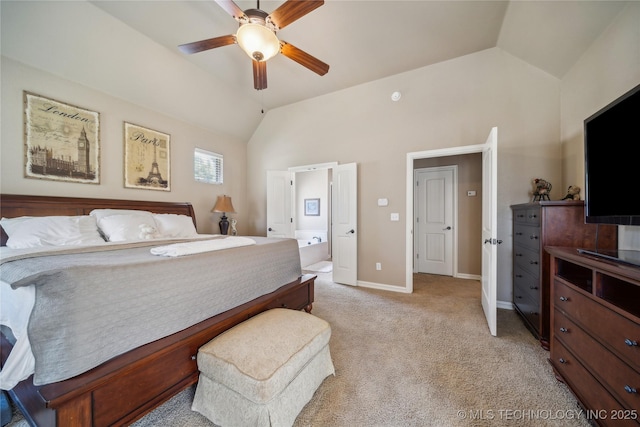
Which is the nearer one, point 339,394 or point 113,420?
point 113,420

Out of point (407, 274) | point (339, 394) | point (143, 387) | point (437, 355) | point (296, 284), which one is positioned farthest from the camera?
point (407, 274)

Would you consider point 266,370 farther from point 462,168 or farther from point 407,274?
point 462,168

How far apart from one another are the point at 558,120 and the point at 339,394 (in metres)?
3.73

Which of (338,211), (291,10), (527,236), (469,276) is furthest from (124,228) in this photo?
(469,276)

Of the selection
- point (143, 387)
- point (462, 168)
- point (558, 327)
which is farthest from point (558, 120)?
point (143, 387)

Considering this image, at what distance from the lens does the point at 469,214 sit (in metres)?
4.15

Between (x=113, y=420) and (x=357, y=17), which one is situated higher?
(x=357, y=17)

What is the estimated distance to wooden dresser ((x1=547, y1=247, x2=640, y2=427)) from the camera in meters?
1.00

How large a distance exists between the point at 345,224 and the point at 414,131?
5.89 ft

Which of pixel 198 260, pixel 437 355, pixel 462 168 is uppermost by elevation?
pixel 462 168

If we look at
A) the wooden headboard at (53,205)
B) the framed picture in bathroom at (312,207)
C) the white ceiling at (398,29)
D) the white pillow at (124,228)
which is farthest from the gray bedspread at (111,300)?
the framed picture in bathroom at (312,207)

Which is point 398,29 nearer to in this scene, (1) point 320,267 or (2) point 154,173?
(2) point 154,173

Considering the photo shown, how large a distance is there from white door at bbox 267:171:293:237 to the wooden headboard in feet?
6.55

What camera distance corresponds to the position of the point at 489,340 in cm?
218
